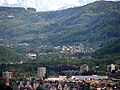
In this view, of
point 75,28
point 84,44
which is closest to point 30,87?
point 84,44

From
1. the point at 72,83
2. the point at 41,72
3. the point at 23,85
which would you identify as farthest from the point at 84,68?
the point at 23,85

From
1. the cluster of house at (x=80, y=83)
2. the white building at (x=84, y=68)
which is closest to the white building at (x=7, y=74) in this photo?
the cluster of house at (x=80, y=83)

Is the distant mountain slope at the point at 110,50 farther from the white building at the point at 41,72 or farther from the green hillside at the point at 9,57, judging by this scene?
the white building at the point at 41,72

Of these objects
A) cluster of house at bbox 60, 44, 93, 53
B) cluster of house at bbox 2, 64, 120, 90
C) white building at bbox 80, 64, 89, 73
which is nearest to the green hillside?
cluster of house at bbox 60, 44, 93, 53

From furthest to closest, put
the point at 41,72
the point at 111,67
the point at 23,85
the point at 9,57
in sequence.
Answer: the point at 9,57
the point at 111,67
the point at 41,72
the point at 23,85

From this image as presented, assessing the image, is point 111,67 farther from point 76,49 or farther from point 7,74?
point 76,49

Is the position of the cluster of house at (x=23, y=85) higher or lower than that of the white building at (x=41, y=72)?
lower

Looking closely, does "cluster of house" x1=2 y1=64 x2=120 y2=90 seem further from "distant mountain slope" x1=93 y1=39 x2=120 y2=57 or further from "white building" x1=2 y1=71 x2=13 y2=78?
"distant mountain slope" x1=93 y1=39 x2=120 y2=57

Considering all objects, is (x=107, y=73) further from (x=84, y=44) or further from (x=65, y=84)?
(x=84, y=44)

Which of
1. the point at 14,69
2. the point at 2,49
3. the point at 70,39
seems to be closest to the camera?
the point at 14,69

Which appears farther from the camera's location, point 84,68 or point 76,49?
point 76,49

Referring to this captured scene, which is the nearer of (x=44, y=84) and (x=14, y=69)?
(x=44, y=84)
